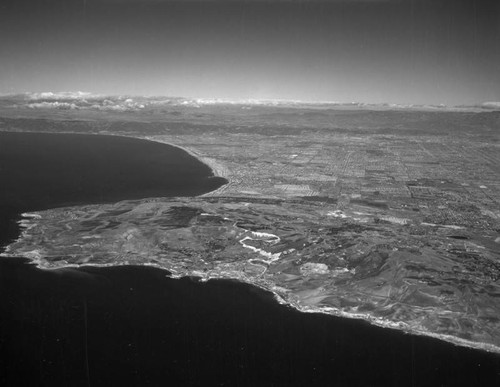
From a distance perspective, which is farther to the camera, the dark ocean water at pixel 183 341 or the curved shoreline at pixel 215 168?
the curved shoreline at pixel 215 168

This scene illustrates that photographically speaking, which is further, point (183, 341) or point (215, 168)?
point (215, 168)

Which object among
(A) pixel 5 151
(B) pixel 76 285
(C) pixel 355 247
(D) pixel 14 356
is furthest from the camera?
(A) pixel 5 151

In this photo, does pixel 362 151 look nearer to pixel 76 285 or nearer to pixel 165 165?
pixel 165 165

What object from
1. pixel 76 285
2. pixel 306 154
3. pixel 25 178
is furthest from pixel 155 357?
pixel 306 154

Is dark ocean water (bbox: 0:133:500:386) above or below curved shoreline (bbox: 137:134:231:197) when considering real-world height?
below

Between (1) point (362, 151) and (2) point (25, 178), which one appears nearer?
(2) point (25, 178)

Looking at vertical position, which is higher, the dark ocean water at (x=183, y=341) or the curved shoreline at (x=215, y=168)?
the curved shoreline at (x=215, y=168)

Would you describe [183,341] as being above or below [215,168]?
below

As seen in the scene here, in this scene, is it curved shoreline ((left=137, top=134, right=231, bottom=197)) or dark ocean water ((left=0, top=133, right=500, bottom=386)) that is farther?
curved shoreline ((left=137, top=134, right=231, bottom=197))
